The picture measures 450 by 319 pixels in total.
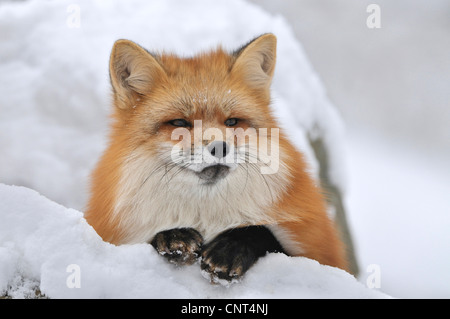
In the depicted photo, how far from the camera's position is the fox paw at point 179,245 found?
60.7 inches

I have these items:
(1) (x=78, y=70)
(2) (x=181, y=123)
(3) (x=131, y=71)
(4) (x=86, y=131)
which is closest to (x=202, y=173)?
(2) (x=181, y=123)

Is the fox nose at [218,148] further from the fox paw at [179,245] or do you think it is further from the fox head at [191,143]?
the fox paw at [179,245]

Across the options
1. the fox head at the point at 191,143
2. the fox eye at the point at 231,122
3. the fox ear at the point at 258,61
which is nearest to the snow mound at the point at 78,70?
the fox ear at the point at 258,61

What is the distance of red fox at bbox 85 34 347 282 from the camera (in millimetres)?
1596

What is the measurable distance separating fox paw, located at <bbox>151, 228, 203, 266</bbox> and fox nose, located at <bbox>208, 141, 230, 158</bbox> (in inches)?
12.5

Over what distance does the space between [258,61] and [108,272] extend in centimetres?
111

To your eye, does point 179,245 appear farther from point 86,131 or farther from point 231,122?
point 86,131

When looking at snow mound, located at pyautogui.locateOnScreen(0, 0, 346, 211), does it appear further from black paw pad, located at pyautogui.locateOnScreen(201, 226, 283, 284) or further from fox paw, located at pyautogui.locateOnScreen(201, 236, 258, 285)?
fox paw, located at pyautogui.locateOnScreen(201, 236, 258, 285)

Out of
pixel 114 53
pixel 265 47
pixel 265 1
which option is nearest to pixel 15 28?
pixel 114 53

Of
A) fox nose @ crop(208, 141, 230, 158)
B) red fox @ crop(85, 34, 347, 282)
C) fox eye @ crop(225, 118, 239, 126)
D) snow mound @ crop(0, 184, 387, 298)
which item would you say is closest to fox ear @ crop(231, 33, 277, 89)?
red fox @ crop(85, 34, 347, 282)

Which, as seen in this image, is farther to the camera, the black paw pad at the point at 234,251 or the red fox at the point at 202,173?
the red fox at the point at 202,173

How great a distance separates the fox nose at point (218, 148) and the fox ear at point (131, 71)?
0.47m

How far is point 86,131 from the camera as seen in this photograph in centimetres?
337
